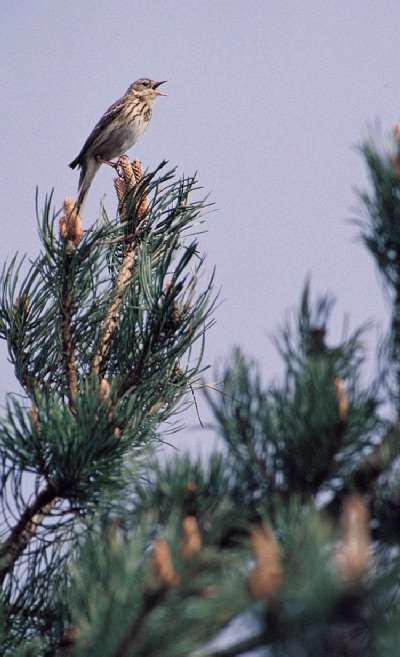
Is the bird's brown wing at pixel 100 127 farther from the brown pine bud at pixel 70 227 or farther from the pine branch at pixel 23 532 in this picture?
the pine branch at pixel 23 532

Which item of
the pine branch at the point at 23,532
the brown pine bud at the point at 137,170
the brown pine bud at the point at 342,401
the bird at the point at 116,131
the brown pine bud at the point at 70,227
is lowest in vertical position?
the brown pine bud at the point at 342,401

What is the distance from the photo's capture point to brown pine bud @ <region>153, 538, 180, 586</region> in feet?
4.14

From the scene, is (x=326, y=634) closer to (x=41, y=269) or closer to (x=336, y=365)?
(x=336, y=365)

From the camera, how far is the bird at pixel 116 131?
7.88m

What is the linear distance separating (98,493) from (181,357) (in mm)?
755

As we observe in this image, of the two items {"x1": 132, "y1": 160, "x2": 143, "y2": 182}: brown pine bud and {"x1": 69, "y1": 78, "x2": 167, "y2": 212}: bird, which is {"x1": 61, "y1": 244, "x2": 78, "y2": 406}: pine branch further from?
{"x1": 69, "y1": 78, "x2": 167, "y2": 212}: bird

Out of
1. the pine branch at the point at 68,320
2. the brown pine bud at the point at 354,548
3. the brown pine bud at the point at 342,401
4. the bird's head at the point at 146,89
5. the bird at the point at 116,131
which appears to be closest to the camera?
the brown pine bud at the point at 354,548

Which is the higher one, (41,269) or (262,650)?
(41,269)

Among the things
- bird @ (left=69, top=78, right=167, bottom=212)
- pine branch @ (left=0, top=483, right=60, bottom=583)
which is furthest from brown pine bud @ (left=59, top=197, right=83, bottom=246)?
bird @ (left=69, top=78, right=167, bottom=212)

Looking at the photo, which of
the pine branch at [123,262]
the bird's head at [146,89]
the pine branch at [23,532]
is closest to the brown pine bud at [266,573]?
the pine branch at [23,532]

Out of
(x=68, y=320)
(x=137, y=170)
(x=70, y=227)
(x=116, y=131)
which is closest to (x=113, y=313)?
(x=68, y=320)

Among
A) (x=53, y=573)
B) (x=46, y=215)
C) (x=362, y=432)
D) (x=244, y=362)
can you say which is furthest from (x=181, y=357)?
(x=362, y=432)

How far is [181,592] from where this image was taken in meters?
1.30

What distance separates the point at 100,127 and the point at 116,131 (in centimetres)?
16
